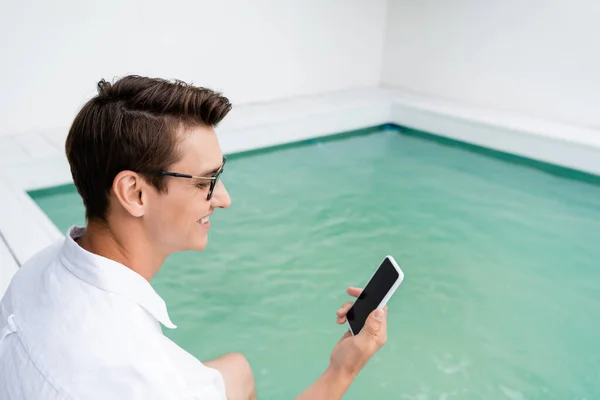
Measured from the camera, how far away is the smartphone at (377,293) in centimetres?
134

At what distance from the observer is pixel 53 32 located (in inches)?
165

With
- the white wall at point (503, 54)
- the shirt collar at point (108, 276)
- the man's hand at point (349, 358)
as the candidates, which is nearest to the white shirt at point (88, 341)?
the shirt collar at point (108, 276)

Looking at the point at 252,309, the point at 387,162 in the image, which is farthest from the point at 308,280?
the point at 387,162

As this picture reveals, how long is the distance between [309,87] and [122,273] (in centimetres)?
530

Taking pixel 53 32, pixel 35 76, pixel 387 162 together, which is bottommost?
pixel 387 162

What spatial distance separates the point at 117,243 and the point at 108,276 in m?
0.17

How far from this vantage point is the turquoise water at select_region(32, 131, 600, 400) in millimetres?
2340

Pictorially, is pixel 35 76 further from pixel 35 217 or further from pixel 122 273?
pixel 122 273

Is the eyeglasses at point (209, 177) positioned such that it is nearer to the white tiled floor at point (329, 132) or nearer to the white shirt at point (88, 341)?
the white shirt at point (88, 341)

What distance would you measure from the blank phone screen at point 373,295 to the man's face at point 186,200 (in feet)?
1.61

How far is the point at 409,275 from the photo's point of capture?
3.03 meters

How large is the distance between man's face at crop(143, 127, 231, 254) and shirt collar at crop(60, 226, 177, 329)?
161 millimetres

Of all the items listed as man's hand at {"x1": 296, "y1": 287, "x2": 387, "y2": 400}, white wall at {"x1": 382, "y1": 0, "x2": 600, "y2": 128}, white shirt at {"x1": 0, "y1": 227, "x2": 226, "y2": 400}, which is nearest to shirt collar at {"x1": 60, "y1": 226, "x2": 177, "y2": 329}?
white shirt at {"x1": 0, "y1": 227, "x2": 226, "y2": 400}

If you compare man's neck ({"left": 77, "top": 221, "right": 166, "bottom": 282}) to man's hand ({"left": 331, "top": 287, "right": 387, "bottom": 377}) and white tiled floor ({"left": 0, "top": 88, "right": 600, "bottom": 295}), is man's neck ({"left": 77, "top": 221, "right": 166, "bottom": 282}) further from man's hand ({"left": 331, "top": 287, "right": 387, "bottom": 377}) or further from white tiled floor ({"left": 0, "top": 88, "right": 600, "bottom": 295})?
white tiled floor ({"left": 0, "top": 88, "right": 600, "bottom": 295})
